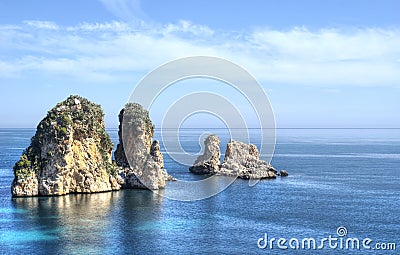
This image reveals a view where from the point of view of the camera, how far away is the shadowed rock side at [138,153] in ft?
310

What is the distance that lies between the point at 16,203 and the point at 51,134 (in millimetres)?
14567

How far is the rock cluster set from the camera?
83.9 metres

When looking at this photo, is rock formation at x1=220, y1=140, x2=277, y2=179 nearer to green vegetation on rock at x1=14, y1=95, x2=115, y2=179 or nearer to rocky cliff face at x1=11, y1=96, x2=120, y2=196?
rocky cliff face at x1=11, y1=96, x2=120, y2=196

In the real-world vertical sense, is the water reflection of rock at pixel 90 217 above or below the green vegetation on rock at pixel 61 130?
below

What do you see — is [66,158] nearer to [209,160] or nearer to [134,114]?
[134,114]

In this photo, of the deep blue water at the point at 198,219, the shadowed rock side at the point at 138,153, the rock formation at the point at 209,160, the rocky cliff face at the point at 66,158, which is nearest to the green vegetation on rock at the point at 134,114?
Answer: the shadowed rock side at the point at 138,153

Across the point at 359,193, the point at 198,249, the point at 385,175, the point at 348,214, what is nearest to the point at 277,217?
the point at 348,214

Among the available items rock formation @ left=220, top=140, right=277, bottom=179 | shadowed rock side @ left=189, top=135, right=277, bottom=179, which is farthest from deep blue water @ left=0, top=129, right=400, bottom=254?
shadowed rock side @ left=189, top=135, right=277, bottom=179

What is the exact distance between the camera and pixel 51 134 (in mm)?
85875

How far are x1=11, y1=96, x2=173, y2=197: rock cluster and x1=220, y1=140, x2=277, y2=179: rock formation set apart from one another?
88.0 feet

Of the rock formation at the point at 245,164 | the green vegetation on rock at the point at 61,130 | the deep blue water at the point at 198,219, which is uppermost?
the green vegetation on rock at the point at 61,130

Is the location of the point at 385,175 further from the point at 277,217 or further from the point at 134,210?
the point at 134,210

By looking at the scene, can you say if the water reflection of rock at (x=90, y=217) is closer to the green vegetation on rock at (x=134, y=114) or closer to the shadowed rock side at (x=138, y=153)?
the shadowed rock side at (x=138, y=153)

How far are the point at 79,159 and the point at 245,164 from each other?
47941mm
